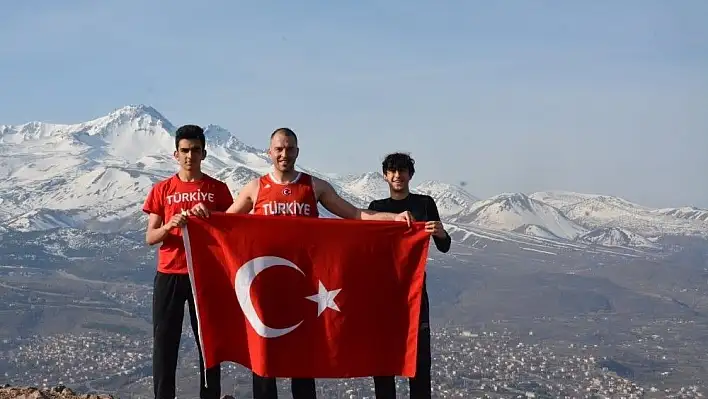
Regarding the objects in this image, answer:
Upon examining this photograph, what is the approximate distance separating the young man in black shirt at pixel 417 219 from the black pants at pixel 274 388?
66cm

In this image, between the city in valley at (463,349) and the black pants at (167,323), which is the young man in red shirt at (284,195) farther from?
the city in valley at (463,349)

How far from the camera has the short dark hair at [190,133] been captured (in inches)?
308

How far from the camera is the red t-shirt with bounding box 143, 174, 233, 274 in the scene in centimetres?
789

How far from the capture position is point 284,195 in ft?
25.6

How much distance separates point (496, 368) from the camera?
10981 centimetres

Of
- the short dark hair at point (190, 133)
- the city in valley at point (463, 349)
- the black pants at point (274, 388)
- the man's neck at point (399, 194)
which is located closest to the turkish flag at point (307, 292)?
the black pants at point (274, 388)

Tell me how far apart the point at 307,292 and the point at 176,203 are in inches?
56.1

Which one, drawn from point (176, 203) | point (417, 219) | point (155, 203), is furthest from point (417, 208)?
point (155, 203)

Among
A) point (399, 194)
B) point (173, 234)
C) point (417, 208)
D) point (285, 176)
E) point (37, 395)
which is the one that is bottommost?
point (37, 395)

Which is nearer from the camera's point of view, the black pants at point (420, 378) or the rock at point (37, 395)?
the black pants at point (420, 378)

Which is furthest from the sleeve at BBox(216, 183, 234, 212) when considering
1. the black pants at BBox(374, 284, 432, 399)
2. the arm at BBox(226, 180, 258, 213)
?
the black pants at BBox(374, 284, 432, 399)

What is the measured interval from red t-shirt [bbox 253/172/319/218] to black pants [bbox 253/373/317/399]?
1491mm

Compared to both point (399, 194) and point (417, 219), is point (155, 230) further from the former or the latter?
point (417, 219)

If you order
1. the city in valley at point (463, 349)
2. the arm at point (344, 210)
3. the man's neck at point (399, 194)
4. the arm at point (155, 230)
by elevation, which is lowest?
the city in valley at point (463, 349)
